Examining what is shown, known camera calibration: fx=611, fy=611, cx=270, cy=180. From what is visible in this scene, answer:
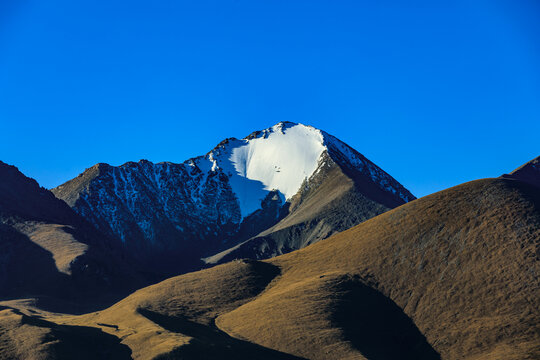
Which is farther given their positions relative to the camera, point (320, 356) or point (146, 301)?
point (146, 301)

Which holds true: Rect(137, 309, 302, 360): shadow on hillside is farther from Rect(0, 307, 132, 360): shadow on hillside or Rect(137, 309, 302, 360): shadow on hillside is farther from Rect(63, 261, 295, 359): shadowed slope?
Rect(0, 307, 132, 360): shadow on hillside

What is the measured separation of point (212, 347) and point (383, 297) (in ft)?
134

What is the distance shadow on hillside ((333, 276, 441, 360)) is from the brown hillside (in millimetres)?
259

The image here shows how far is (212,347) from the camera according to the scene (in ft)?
322

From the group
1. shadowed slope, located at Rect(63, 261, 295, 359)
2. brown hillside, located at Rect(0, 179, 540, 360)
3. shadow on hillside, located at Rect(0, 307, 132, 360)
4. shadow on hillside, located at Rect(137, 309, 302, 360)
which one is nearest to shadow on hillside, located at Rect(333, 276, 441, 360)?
brown hillside, located at Rect(0, 179, 540, 360)

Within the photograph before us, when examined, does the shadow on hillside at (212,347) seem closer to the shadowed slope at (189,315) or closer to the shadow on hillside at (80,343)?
the shadowed slope at (189,315)

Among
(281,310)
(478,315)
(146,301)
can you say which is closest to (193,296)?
(146,301)

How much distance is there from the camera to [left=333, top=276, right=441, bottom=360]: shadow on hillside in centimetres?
10456

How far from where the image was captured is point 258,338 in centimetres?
10844

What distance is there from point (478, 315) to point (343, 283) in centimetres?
2970

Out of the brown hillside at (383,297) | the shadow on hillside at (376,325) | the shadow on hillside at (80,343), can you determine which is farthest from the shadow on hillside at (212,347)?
the shadow on hillside at (376,325)

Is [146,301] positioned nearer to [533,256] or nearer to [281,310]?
[281,310]

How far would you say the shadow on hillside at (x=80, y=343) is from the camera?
9706 centimetres

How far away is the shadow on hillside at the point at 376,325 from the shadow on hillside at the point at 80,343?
39441 millimetres
